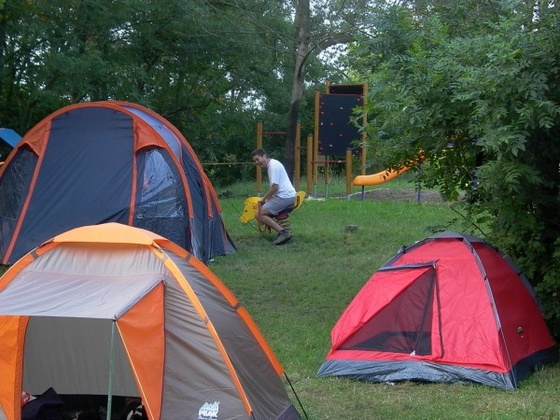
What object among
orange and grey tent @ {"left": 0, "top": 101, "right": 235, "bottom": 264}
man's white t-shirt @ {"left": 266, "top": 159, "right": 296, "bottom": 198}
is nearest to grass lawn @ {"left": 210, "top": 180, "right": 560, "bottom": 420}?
man's white t-shirt @ {"left": 266, "top": 159, "right": 296, "bottom": 198}

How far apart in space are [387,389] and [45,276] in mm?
2532

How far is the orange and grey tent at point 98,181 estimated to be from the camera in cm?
1041

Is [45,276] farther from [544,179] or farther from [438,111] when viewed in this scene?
[544,179]

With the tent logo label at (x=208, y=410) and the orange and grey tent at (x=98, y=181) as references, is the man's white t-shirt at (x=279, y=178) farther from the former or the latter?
the tent logo label at (x=208, y=410)

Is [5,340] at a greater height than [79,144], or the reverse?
[79,144]

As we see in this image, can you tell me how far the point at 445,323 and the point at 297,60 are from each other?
1331cm

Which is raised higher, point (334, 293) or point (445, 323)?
point (445, 323)

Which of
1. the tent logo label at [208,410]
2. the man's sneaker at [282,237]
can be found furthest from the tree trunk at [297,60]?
the tent logo label at [208,410]

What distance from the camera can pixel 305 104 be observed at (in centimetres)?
2614

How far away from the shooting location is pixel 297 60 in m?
19.1

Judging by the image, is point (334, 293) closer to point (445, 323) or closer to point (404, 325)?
point (404, 325)

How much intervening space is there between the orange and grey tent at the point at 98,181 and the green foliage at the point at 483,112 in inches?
124

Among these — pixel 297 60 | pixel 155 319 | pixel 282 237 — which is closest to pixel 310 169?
pixel 297 60

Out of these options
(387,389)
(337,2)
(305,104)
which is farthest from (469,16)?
(305,104)
